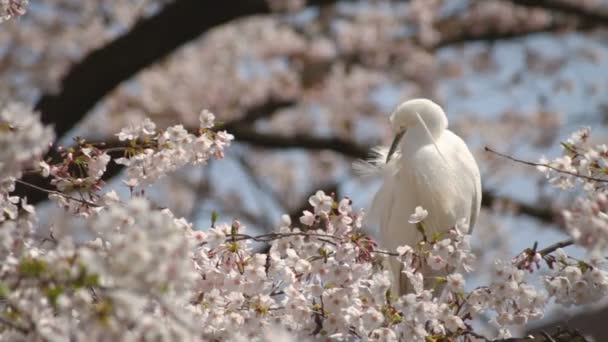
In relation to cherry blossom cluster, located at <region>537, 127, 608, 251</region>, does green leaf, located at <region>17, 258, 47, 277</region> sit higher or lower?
higher

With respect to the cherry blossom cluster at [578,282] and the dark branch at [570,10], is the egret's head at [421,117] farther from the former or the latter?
the dark branch at [570,10]

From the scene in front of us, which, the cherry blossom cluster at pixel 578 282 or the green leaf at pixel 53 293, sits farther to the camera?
the cherry blossom cluster at pixel 578 282

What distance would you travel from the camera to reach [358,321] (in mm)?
1700

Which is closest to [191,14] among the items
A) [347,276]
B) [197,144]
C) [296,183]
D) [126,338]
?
[197,144]

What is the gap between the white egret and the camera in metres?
2.43

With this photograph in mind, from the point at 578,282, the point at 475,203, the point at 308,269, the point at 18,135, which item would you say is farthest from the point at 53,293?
the point at 475,203

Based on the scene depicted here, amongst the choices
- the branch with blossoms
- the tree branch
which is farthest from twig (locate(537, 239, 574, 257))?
the tree branch

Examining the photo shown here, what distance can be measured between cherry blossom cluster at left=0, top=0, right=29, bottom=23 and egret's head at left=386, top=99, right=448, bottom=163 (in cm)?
108

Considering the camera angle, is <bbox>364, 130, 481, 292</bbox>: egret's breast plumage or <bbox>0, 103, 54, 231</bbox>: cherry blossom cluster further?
<bbox>364, 130, 481, 292</bbox>: egret's breast plumage

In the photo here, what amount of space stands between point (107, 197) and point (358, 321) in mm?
568

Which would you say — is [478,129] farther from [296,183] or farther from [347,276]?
Answer: [347,276]

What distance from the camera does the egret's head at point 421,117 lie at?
2.43 m

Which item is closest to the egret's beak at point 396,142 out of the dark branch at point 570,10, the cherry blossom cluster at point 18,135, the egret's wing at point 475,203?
the egret's wing at point 475,203

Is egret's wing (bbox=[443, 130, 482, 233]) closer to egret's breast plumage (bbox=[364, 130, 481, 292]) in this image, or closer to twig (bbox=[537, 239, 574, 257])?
egret's breast plumage (bbox=[364, 130, 481, 292])
